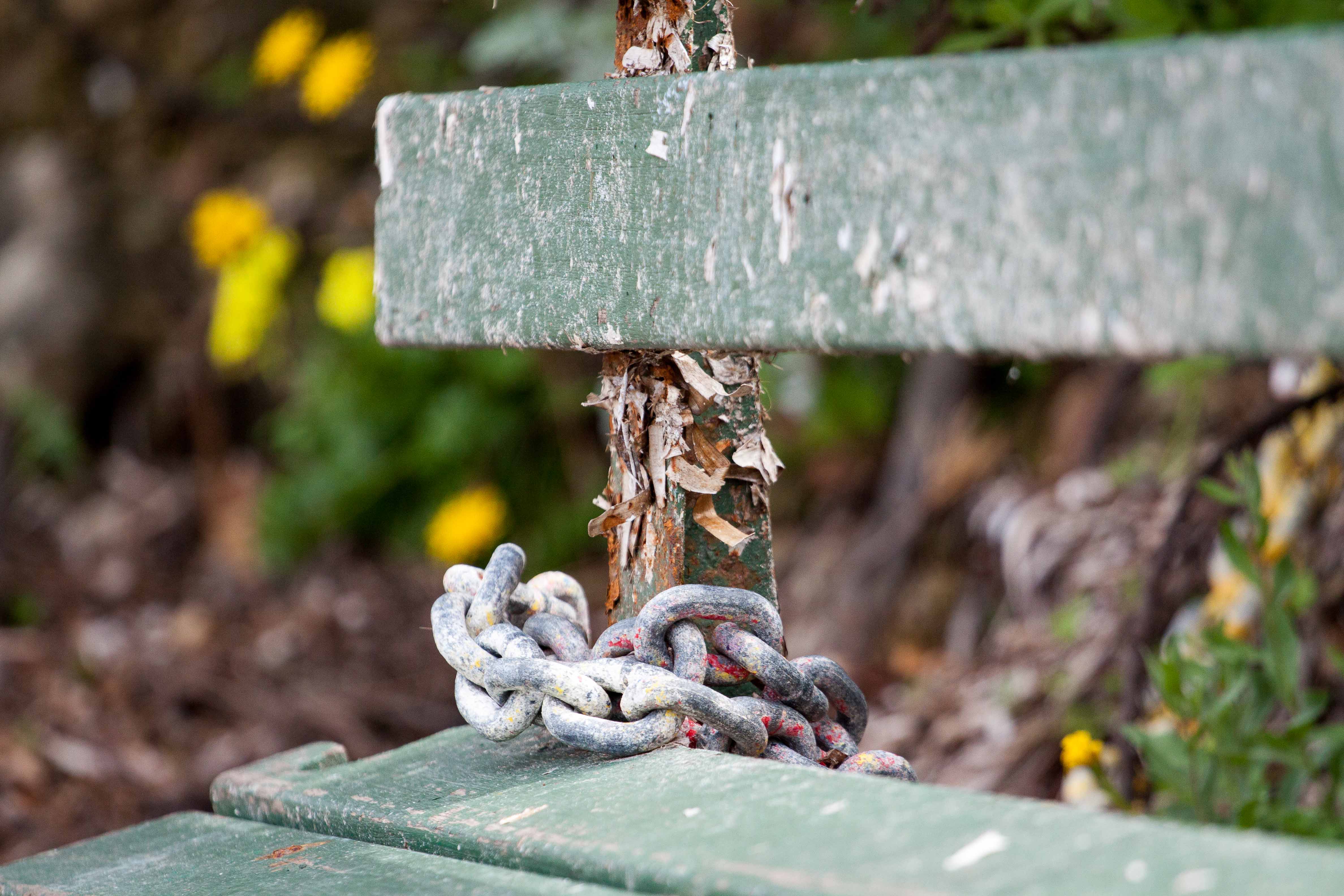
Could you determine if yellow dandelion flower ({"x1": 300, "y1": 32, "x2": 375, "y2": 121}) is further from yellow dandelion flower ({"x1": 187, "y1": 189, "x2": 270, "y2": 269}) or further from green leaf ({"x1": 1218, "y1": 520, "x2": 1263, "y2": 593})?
green leaf ({"x1": 1218, "y1": 520, "x2": 1263, "y2": 593})

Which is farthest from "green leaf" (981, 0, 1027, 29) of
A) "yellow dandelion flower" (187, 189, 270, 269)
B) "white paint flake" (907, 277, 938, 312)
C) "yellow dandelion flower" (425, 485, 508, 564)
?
"yellow dandelion flower" (187, 189, 270, 269)

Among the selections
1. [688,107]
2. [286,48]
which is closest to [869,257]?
[688,107]

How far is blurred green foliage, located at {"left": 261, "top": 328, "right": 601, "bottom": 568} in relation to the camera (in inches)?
154

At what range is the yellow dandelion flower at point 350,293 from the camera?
3750mm

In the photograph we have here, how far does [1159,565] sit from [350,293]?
8.16 feet

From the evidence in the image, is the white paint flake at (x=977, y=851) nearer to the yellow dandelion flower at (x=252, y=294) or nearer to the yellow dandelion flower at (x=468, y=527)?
the yellow dandelion flower at (x=468, y=527)

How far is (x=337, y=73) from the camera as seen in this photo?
Answer: 13.2 ft

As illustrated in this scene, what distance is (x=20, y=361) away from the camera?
4586mm

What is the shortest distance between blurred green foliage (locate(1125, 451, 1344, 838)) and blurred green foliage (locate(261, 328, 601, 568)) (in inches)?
93.9

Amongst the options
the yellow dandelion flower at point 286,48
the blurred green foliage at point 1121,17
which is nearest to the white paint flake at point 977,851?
the blurred green foliage at point 1121,17

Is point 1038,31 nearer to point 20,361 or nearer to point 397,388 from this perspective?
point 397,388

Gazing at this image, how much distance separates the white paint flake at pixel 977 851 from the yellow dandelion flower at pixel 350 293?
3186mm

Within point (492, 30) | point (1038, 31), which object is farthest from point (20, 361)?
point (1038, 31)

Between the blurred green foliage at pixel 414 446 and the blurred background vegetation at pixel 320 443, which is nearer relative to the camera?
the blurred background vegetation at pixel 320 443
